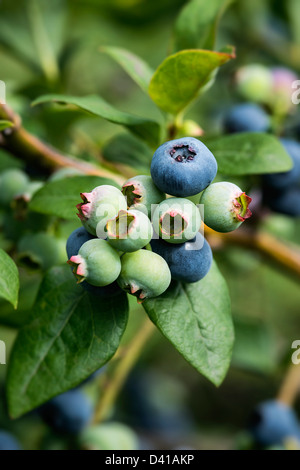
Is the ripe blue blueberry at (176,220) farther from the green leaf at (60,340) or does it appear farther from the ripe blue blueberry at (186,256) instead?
the green leaf at (60,340)

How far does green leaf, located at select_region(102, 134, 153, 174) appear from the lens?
4.08 feet

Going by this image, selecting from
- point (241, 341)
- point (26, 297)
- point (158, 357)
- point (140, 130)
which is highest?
point (140, 130)

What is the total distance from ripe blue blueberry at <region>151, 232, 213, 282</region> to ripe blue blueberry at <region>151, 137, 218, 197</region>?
8cm

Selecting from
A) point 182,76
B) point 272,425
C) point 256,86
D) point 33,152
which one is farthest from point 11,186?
point 272,425

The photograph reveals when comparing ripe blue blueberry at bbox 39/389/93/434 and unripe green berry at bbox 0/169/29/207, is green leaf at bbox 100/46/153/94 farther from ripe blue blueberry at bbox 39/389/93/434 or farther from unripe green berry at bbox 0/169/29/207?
ripe blue blueberry at bbox 39/389/93/434

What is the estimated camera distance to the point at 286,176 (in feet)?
4.34

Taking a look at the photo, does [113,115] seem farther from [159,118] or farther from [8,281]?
[159,118]

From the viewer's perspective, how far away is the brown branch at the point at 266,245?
1395 mm

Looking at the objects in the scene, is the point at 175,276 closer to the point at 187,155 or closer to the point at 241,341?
the point at 187,155

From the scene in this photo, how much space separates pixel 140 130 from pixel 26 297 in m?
0.50

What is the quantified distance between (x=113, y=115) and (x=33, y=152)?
239 millimetres

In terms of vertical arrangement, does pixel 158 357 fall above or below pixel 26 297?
below

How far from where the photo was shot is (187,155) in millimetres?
794
